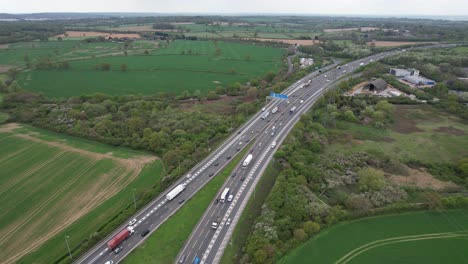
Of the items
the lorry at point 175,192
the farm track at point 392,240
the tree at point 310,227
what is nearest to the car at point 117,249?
the lorry at point 175,192

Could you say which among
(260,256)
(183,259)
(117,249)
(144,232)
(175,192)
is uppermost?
(175,192)

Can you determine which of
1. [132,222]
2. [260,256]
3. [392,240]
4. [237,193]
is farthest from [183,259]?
[392,240]

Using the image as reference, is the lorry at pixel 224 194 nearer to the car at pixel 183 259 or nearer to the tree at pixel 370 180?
the car at pixel 183 259

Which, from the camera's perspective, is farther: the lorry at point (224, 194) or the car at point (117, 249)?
the lorry at point (224, 194)

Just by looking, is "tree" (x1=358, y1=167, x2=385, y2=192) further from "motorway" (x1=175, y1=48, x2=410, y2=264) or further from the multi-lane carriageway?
the multi-lane carriageway

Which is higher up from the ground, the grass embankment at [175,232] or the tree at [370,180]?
the tree at [370,180]

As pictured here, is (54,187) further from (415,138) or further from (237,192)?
(415,138)

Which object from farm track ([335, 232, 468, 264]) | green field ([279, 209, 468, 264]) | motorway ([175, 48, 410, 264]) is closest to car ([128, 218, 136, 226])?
motorway ([175, 48, 410, 264])

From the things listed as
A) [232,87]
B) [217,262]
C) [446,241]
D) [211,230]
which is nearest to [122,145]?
[211,230]
